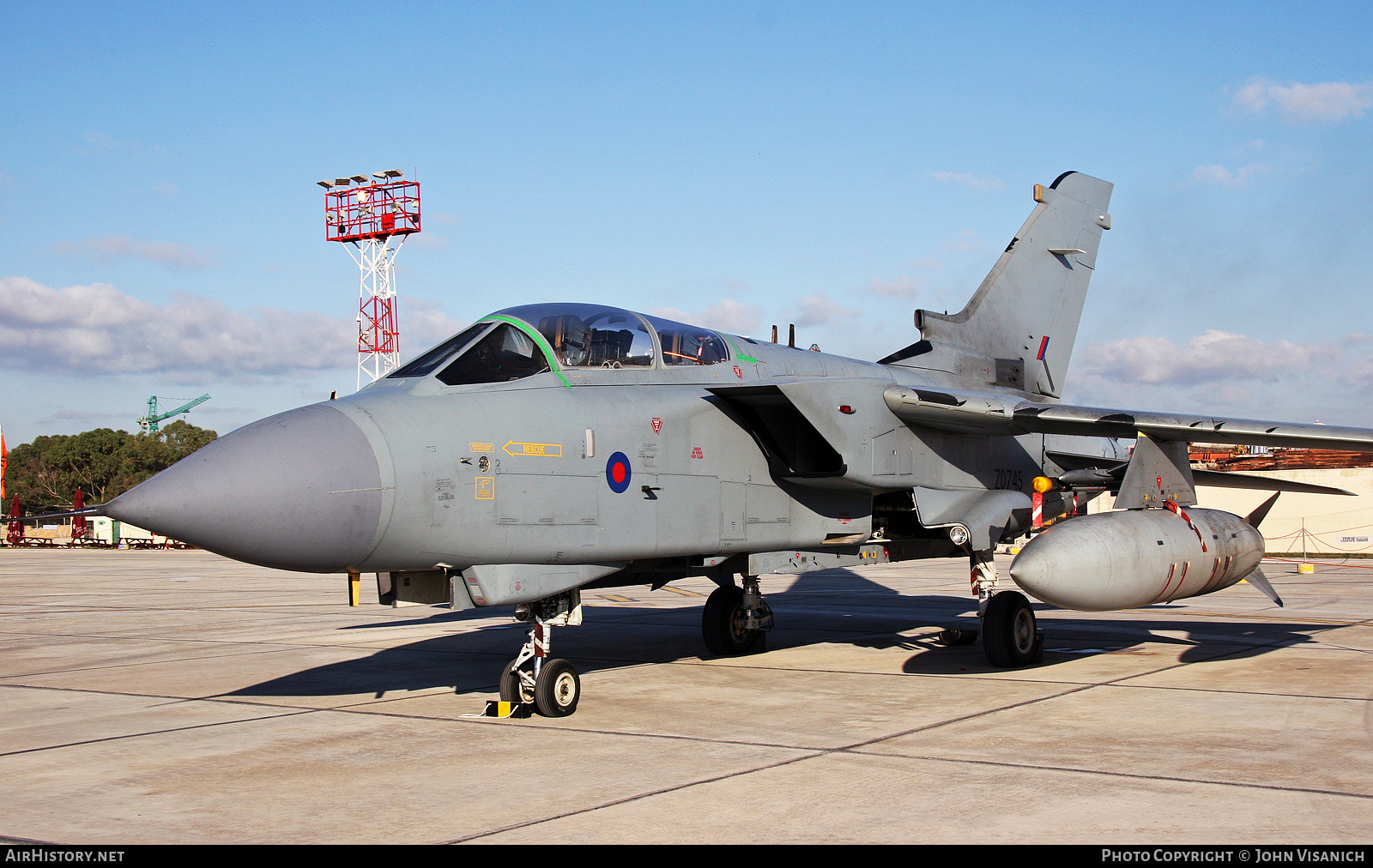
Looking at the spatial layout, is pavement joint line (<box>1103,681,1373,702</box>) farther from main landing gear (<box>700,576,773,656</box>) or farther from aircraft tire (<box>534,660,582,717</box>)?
aircraft tire (<box>534,660,582,717</box>)

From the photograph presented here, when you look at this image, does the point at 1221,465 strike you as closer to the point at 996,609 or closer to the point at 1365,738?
the point at 996,609

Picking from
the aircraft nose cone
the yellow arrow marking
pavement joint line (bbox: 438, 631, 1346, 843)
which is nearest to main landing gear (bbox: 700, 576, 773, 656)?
pavement joint line (bbox: 438, 631, 1346, 843)

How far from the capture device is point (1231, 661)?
1007cm

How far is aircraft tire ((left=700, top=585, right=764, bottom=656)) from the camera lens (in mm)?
11023

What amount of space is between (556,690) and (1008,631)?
14.7 ft

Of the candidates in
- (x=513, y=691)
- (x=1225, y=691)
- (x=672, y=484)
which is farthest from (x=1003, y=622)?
(x=513, y=691)

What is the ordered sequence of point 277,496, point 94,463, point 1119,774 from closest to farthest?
point 1119,774
point 277,496
point 94,463

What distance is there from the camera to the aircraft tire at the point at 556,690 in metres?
7.47

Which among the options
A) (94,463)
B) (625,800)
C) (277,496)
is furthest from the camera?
(94,463)

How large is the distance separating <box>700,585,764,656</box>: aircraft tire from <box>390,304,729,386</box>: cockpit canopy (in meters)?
3.32

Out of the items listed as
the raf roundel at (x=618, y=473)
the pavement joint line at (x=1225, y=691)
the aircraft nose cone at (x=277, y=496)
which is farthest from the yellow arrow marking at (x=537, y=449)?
the pavement joint line at (x=1225, y=691)

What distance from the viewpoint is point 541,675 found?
7562 millimetres

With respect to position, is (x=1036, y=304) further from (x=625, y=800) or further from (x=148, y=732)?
(x=148, y=732)
